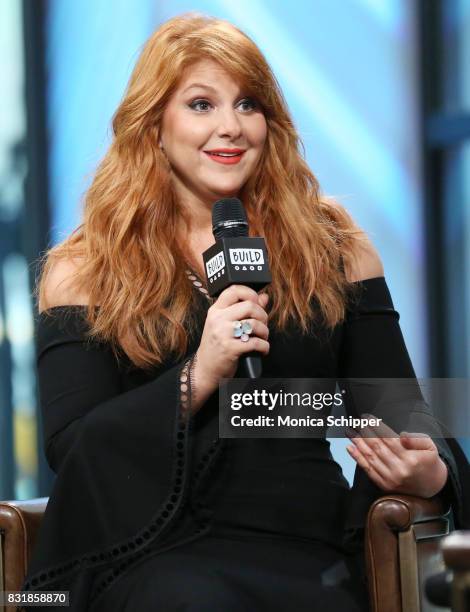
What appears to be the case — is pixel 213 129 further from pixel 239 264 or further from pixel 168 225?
pixel 239 264

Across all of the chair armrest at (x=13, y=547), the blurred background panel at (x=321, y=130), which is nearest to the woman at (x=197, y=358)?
the chair armrest at (x=13, y=547)

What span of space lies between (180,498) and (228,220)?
440 millimetres

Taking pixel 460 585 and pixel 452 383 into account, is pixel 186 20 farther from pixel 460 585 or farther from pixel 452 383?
pixel 460 585

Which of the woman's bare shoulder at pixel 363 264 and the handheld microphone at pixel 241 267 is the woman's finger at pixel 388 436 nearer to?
the handheld microphone at pixel 241 267

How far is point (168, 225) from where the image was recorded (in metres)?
2.02

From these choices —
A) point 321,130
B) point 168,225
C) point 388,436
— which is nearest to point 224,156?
point 168,225

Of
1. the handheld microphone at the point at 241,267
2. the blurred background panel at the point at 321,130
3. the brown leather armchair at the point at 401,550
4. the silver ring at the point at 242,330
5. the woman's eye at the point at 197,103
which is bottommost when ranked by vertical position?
the brown leather armchair at the point at 401,550

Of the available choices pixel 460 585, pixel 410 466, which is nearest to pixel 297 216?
pixel 410 466

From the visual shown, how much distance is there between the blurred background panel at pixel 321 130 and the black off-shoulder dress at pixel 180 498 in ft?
5.01

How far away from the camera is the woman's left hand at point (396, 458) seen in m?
1.73

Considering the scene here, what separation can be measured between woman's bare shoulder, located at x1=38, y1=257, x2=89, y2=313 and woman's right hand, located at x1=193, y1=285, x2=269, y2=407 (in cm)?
40

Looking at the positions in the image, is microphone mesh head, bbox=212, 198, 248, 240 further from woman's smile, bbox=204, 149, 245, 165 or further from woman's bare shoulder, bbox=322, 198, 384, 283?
woman's bare shoulder, bbox=322, 198, 384, 283

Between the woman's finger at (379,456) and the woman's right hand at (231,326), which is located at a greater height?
the woman's right hand at (231,326)

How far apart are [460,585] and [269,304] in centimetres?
92
